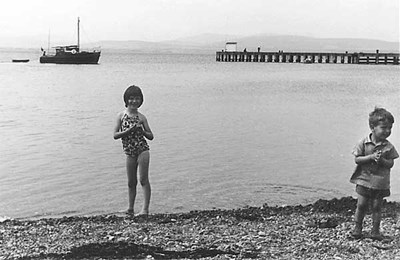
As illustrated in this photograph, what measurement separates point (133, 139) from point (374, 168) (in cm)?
340

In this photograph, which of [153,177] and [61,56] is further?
[61,56]

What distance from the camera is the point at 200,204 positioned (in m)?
11.3

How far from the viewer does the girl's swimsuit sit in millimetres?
8086

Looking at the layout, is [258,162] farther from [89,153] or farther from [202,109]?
[202,109]

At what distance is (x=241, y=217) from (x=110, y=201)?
3607 mm

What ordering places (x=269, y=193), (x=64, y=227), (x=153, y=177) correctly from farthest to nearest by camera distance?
1. (x=153, y=177)
2. (x=269, y=193)
3. (x=64, y=227)

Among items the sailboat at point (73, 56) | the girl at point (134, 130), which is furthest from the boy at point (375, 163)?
the sailboat at point (73, 56)

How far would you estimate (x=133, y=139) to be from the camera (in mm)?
8172

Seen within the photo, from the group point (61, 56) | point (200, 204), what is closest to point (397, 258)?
point (200, 204)

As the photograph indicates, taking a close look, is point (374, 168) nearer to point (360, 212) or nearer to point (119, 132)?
point (360, 212)

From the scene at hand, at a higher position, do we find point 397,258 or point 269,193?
point 397,258

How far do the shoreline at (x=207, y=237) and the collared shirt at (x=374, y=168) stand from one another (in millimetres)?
696

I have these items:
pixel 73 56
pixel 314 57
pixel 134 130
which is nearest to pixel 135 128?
pixel 134 130

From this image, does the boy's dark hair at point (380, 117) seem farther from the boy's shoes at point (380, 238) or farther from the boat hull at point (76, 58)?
the boat hull at point (76, 58)
